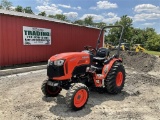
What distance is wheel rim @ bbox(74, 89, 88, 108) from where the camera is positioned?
4.28 meters

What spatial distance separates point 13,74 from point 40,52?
297cm

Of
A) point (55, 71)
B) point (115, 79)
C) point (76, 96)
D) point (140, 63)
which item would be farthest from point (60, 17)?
point (76, 96)

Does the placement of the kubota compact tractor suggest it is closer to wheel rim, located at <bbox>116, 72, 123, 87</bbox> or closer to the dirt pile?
wheel rim, located at <bbox>116, 72, 123, 87</bbox>

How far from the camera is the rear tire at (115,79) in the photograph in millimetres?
5211

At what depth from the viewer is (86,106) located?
464cm

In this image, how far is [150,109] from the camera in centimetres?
460

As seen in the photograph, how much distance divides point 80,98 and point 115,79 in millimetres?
1374

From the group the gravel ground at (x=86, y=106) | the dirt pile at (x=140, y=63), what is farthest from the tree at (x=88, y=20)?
the gravel ground at (x=86, y=106)

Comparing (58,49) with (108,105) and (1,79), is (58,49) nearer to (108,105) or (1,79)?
(1,79)

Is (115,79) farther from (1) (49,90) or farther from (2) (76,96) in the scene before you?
(1) (49,90)

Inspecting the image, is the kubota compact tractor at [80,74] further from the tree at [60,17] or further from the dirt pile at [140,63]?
the tree at [60,17]

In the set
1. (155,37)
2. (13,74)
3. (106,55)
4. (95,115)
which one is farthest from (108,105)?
(155,37)

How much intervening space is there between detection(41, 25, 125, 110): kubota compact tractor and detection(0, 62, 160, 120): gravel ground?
254mm

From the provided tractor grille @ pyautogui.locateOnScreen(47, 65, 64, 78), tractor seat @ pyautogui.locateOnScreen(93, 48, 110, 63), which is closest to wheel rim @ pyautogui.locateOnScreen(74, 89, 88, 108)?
tractor grille @ pyautogui.locateOnScreen(47, 65, 64, 78)
